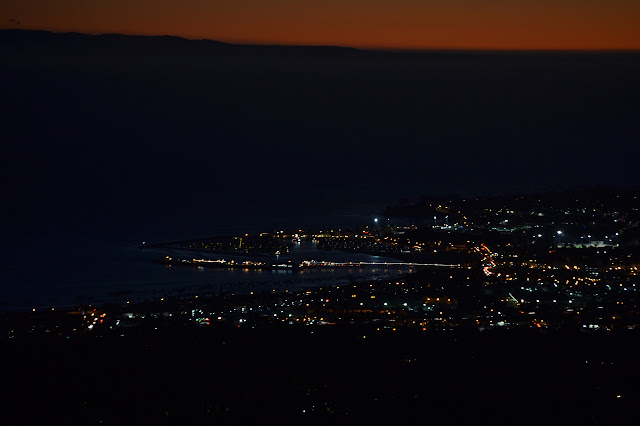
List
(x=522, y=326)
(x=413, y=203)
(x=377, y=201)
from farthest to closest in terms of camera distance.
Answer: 1. (x=377, y=201)
2. (x=413, y=203)
3. (x=522, y=326)

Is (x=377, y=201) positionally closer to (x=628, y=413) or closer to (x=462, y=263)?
(x=462, y=263)

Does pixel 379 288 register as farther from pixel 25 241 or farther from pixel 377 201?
pixel 377 201

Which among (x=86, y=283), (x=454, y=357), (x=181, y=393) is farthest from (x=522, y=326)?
(x=86, y=283)

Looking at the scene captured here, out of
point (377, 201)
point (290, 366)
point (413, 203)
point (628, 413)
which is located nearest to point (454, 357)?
point (290, 366)

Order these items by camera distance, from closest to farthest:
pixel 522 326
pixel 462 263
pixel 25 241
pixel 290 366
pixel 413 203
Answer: pixel 290 366 → pixel 522 326 → pixel 462 263 → pixel 25 241 → pixel 413 203

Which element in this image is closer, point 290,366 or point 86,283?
point 290,366

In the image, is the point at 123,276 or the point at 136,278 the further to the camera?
the point at 123,276

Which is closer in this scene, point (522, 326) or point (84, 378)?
point (84, 378)

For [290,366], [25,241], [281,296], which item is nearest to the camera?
[290,366]

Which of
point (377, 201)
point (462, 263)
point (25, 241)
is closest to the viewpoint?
point (462, 263)
